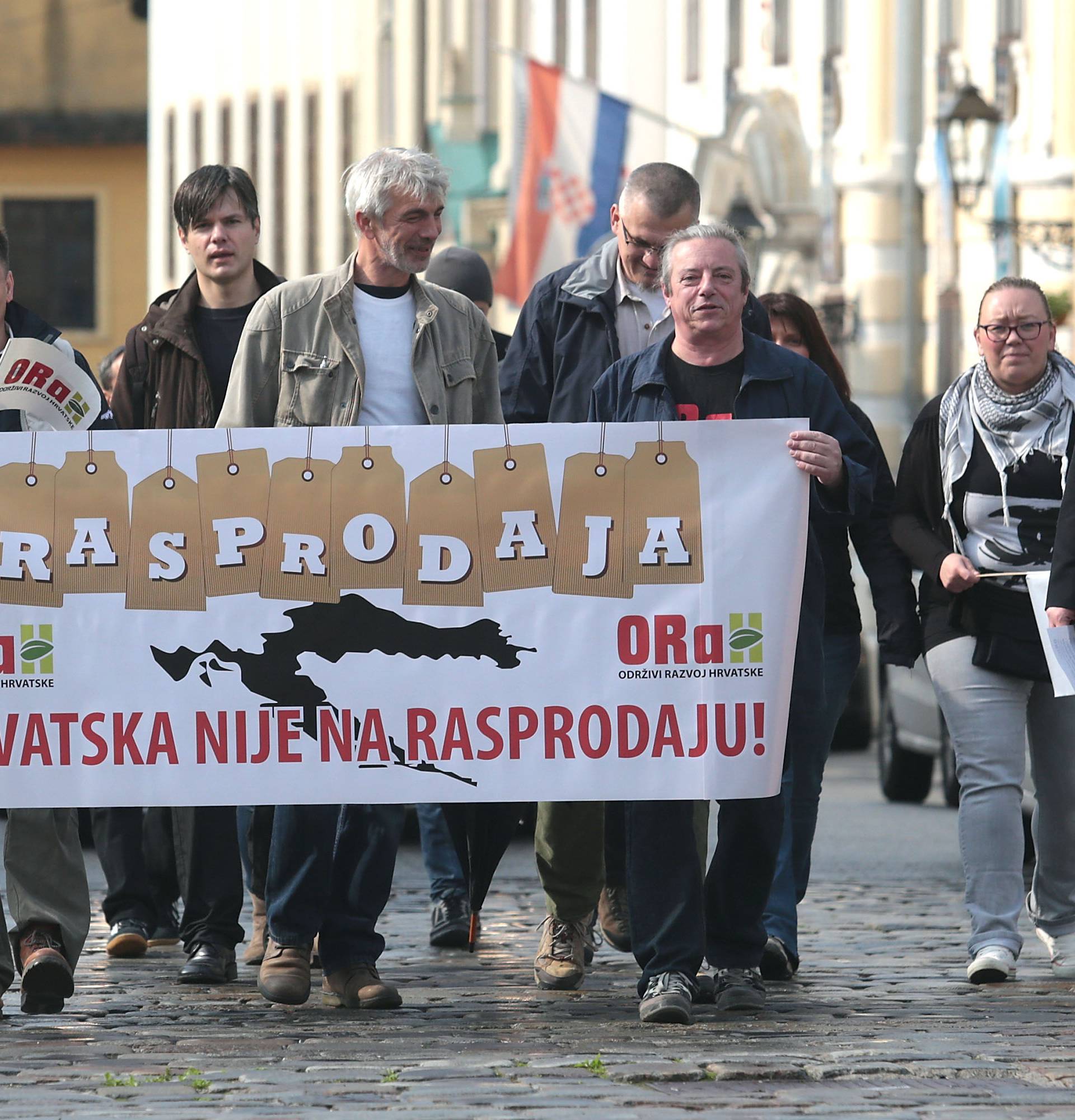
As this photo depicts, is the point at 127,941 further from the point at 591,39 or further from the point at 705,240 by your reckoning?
the point at 591,39

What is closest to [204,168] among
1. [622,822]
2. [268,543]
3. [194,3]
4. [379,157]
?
[379,157]

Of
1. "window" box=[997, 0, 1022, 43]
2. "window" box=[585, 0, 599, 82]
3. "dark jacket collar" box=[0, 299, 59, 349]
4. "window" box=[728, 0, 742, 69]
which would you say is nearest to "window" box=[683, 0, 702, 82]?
"window" box=[728, 0, 742, 69]

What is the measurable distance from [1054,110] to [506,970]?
75.7 feet

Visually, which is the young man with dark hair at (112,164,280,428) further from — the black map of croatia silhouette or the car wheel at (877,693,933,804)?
the car wheel at (877,693,933,804)

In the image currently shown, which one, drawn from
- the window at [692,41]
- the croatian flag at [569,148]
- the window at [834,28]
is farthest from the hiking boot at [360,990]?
Result: the window at [692,41]

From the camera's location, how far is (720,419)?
7234 millimetres

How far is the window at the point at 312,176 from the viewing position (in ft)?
153

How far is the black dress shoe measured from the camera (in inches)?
314

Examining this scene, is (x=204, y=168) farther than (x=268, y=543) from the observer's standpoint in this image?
Yes

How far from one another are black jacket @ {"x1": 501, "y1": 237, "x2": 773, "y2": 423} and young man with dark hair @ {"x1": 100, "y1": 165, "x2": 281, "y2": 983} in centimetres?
79

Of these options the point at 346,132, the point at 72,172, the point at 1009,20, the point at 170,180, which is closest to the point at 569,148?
the point at 1009,20

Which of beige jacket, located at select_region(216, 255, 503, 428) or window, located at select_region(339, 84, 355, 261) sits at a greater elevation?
window, located at select_region(339, 84, 355, 261)

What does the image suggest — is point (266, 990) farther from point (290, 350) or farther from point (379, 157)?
point (379, 157)

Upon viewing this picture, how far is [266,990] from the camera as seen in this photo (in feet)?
24.2
